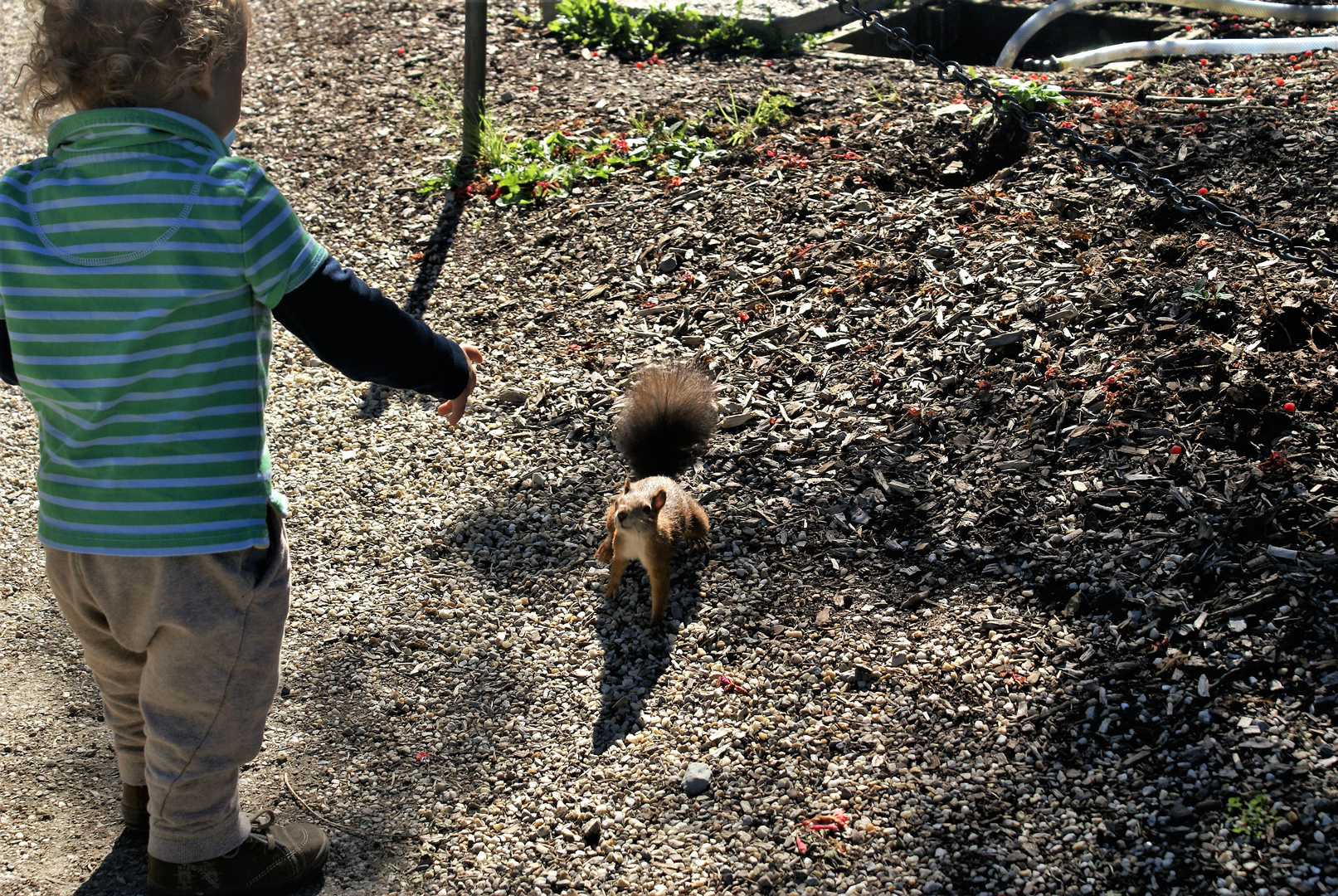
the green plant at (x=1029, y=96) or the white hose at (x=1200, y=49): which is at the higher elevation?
the white hose at (x=1200, y=49)

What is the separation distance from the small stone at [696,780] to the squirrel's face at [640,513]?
779mm

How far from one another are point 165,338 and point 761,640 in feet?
6.77

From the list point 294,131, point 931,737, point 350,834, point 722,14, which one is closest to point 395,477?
point 350,834

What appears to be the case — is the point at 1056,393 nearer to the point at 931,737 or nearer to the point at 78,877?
the point at 931,737

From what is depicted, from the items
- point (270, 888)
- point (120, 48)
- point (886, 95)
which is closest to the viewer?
point (120, 48)

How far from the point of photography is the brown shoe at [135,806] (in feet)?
8.75

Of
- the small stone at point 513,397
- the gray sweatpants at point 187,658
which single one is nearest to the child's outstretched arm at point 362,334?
the gray sweatpants at point 187,658

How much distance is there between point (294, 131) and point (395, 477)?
12.0ft

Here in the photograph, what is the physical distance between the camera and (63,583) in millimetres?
2215

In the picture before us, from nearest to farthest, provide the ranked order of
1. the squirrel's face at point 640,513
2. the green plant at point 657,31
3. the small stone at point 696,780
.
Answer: the small stone at point 696,780 → the squirrel's face at point 640,513 → the green plant at point 657,31

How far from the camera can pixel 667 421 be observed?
3.59 meters

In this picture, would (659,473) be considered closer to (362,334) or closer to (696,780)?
(696,780)

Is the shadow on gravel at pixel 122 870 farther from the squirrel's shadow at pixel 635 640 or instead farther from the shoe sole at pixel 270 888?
the squirrel's shadow at pixel 635 640

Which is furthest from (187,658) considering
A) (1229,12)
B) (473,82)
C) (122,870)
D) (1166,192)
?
(1229,12)
